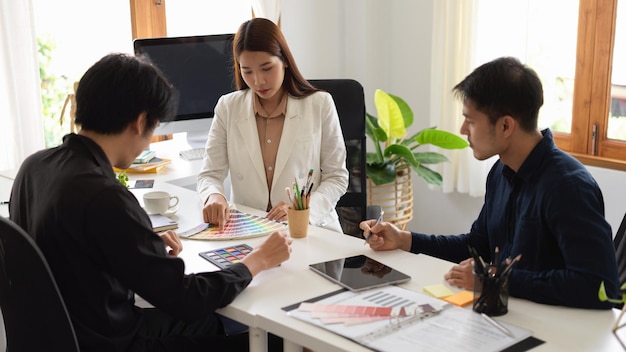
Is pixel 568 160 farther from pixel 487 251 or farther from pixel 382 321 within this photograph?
pixel 382 321

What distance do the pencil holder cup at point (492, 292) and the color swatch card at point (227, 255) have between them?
665mm

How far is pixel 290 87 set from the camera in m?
2.71

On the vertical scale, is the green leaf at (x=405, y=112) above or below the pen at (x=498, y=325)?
above

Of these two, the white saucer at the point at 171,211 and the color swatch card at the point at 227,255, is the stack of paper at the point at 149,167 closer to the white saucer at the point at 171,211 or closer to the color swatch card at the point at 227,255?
the white saucer at the point at 171,211

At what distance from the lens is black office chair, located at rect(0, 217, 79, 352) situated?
138 cm

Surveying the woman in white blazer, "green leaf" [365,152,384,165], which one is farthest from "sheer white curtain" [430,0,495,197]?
the woman in white blazer

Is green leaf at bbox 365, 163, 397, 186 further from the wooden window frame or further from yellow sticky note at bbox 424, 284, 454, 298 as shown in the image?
yellow sticky note at bbox 424, 284, 454, 298

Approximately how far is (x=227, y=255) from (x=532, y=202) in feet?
2.68

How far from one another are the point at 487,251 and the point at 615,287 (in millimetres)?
522

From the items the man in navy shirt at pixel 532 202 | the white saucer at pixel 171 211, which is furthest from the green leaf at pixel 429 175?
the man in navy shirt at pixel 532 202

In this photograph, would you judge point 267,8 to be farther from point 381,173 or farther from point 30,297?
point 30,297

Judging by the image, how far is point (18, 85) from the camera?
3195mm

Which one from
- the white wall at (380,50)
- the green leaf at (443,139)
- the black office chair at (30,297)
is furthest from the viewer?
the white wall at (380,50)

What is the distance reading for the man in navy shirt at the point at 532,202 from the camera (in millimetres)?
1584
